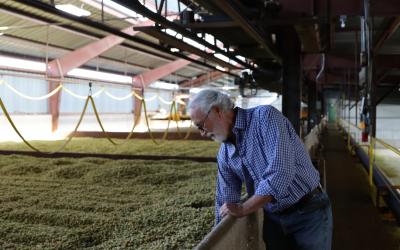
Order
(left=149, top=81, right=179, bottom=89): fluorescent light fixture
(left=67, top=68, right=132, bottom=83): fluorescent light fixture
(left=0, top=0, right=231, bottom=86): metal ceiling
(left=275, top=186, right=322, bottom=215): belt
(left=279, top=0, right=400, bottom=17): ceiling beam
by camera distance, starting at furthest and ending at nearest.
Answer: (left=149, top=81, right=179, bottom=89): fluorescent light fixture → (left=67, top=68, right=132, bottom=83): fluorescent light fixture → (left=0, top=0, right=231, bottom=86): metal ceiling → (left=279, top=0, right=400, bottom=17): ceiling beam → (left=275, top=186, right=322, bottom=215): belt

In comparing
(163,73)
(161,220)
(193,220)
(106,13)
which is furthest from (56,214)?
(163,73)

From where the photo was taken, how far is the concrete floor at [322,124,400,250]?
3918mm

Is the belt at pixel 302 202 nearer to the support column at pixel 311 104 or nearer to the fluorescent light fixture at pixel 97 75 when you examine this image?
the support column at pixel 311 104

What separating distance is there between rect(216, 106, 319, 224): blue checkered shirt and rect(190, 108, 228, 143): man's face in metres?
0.06

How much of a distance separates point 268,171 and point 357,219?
3444 mm

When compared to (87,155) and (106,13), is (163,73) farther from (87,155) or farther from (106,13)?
(87,155)

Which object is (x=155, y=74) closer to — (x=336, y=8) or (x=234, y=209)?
(x=336, y=8)

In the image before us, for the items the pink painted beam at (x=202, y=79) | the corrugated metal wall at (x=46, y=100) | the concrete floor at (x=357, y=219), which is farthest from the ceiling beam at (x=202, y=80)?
the concrete floor at (x=357, y=219)

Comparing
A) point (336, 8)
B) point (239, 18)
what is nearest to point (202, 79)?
point (336, 8)

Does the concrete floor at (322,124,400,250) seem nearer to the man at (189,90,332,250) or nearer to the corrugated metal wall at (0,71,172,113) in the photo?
the man at (189,90,332,250)

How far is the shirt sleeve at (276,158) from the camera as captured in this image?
5.48 feet

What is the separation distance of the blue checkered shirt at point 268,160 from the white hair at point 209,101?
74 mm

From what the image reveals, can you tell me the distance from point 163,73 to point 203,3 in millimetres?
16837

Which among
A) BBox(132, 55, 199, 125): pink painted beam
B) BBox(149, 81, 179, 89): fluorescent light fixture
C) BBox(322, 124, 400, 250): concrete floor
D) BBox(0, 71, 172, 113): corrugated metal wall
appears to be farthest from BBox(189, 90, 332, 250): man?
BBox(149, 81, 179, 89): fluorescent light fixture
